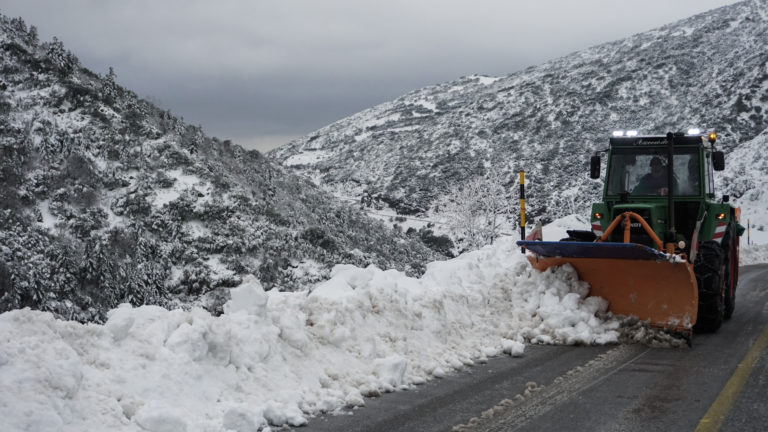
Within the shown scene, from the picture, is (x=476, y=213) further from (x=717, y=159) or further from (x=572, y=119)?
(x=572, y=119)

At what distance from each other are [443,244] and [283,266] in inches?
918

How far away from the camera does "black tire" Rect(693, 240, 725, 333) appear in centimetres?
762

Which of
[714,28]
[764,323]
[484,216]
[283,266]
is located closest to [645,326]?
[764,323]

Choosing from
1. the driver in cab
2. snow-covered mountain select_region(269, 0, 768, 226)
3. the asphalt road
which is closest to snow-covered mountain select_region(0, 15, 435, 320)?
the asphalt road

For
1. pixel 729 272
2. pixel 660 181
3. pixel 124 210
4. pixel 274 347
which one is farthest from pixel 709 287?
pixel 124 210

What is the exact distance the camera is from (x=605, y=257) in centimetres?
747

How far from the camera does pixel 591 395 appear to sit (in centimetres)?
496

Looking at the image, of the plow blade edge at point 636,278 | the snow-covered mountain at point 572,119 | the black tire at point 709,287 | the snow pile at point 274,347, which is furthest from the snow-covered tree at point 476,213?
the snow pile at point 274,347

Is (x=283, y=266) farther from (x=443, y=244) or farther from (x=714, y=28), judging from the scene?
(x=714, y=28)

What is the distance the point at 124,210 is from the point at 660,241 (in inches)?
675

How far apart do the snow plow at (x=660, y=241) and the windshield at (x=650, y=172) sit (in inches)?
0.5

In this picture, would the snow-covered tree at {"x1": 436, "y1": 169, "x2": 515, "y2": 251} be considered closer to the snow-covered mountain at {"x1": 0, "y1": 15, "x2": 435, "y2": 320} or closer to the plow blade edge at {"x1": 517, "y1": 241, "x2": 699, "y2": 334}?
the snow-covered mountain at {"x1": 0, "y1": 15, "x2": 435, "y2": 320}

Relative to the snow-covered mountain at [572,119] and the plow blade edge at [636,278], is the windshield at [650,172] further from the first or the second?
the snow-covered mountain at [572,119]

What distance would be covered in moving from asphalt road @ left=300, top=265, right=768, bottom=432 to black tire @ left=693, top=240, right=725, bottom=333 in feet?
2.63
